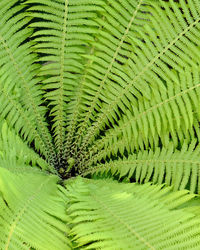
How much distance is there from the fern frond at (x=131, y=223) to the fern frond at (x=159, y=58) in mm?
611

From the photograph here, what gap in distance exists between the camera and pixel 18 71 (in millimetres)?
1831

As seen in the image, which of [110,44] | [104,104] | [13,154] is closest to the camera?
[13,154]

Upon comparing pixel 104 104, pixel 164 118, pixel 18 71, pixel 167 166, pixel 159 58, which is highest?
pixel 159 58

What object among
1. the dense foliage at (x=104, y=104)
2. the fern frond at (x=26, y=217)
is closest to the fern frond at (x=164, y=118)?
the dense foliage at (x=104, y=104)

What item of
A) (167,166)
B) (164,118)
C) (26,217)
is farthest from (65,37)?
(26,217)

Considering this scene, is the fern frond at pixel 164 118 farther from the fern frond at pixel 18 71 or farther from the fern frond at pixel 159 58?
the fern frond at pixel 18 71

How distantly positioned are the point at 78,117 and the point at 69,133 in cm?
17

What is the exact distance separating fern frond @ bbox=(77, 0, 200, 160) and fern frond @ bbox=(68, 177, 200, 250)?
61cm

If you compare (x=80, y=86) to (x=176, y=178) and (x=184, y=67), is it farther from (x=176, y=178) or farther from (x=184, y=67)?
(x=176, y=178)

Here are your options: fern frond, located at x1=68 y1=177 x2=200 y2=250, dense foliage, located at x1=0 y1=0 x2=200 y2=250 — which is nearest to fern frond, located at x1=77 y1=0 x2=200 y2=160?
dense foliage, located at x1=0 y1=0 x2=200 y2=250

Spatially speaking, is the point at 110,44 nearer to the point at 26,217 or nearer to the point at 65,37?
the point at 65,37

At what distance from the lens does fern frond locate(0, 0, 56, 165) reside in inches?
68.2

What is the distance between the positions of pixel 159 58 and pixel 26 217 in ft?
4.21

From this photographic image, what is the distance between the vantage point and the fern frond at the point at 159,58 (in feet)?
5.72
